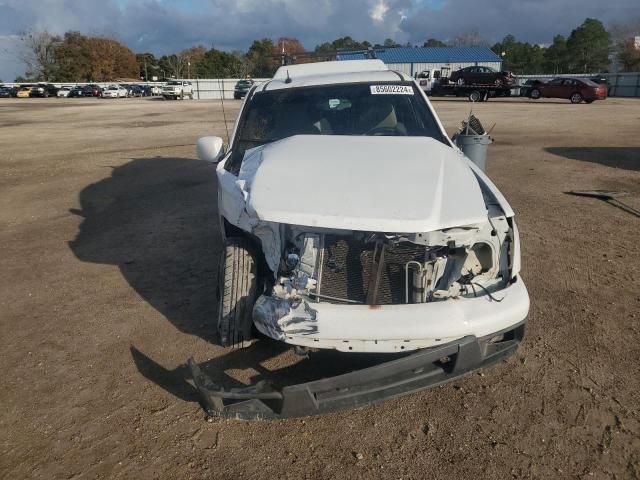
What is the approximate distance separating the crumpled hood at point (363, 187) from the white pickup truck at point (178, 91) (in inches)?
1970

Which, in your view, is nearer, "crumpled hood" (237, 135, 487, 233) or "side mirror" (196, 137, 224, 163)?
"crumpled hood" (237, 135, 487, 233)

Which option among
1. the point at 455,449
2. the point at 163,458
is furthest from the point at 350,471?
the point at 163,458

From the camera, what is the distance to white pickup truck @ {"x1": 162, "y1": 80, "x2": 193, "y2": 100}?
163 feet

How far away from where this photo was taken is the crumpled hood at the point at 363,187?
2.74 meters

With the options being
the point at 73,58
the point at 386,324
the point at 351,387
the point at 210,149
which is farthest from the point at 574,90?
the point at 73,58

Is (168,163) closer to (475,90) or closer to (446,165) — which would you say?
(446,165)

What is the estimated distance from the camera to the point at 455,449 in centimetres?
265

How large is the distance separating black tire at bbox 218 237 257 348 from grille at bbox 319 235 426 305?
62cm

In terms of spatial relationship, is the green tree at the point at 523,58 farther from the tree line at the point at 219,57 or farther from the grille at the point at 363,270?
the grille at the point at 363,270

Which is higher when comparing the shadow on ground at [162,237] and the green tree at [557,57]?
the green tree at [557,57]

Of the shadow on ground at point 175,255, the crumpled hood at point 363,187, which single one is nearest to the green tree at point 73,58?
the shadow on ground at point 175,255

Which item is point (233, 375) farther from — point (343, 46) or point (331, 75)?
point (343, 46)

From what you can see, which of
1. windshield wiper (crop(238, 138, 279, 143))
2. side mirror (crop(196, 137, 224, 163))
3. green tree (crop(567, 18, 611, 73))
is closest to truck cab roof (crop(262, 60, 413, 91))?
windshield wiper (crop(238, 138, 279, 143))

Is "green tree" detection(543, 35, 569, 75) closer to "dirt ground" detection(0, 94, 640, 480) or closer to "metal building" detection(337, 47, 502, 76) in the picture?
"metal building" detection(337, 47, 502, 76)
